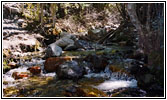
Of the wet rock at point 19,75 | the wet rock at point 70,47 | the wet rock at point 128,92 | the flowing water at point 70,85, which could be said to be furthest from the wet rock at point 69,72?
the wet rock at point 70,47

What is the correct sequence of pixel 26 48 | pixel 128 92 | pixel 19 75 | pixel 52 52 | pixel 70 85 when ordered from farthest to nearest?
pixel 26 48, pixel 52 52, pixel 19 75, pixel 70 85, pixel 128 92

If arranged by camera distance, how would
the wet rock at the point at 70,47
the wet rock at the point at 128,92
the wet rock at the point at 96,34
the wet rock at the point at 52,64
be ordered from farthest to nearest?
1. the wet rock at the point at 96,34
2. the wet rock at the point at 70,47
3. the wet rock at the point at 52,64
4. the wet rock at the point at 128,92

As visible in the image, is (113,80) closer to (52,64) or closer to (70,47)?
(52,64)

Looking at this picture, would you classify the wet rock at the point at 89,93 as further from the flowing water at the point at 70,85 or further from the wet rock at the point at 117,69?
the wet rock at the point at 117,69

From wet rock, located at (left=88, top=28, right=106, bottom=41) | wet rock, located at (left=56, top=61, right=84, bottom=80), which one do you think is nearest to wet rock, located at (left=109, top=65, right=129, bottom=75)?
wet rock, located at (left=56, top=61, right=84, bottom=80)

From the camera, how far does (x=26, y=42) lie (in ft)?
37.7

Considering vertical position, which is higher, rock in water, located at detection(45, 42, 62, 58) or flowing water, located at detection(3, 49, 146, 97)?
rock in water, located at detection(45, 42, 62, 58)

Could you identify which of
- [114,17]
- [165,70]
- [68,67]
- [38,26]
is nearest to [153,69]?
[165,70]

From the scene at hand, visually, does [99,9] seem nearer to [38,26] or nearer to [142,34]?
[38,26]

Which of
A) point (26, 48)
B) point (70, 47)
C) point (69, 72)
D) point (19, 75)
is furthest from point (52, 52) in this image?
point (69, 72)

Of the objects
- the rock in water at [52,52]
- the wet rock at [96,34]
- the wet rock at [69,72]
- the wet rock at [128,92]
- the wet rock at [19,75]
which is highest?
the wet rock at [96,34]

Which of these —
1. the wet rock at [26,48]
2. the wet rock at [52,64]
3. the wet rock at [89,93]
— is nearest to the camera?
the wet rock at [89,93]

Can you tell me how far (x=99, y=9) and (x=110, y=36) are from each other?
25.9 feet

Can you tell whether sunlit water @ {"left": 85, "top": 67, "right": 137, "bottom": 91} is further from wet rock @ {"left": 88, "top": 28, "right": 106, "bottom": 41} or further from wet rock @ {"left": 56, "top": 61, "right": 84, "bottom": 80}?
wet rock @ {"left": 88, "top": 28, "right": 106, "bottom": 41}
